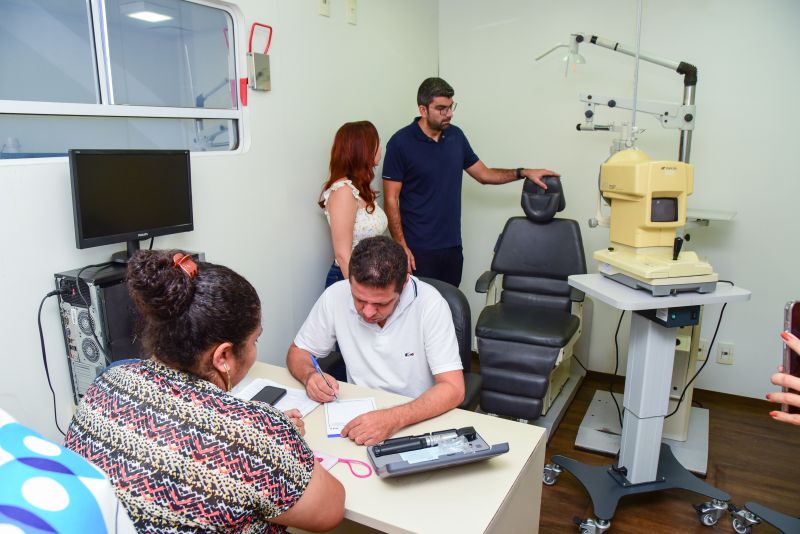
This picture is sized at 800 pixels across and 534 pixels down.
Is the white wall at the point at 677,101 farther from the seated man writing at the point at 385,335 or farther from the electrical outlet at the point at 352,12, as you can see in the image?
the seated man writing at the point at 385,335

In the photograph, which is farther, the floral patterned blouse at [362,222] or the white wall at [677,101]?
the white wall at [677,101]

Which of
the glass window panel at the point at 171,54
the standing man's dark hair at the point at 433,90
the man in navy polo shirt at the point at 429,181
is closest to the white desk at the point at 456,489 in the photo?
the glass window panel at the point at 171,54

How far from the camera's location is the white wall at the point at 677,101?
2.97 meters

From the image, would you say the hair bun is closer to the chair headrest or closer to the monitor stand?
the monitor stand

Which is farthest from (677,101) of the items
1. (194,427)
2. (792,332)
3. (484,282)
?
(194,427)

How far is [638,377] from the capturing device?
7.30 ft

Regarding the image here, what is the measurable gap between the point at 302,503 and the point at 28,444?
598mm

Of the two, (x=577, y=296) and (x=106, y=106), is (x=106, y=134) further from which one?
(x=577, y=296)

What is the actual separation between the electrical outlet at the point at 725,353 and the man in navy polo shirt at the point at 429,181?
4.56 ft

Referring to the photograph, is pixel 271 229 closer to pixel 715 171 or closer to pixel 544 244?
pixel 544 244

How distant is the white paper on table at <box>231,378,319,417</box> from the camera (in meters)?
1.65

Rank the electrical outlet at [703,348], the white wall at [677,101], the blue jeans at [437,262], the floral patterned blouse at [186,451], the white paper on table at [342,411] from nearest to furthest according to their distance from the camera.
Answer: the floral patterned blouse at [186,451]
the white paper on table at [342,411]
the white wall at [677,101]
the blue jeans at [437,262]
the electrical outlet at [703,348]

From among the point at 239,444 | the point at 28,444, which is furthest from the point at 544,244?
the point at 28,444

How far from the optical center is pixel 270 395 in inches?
67.7
